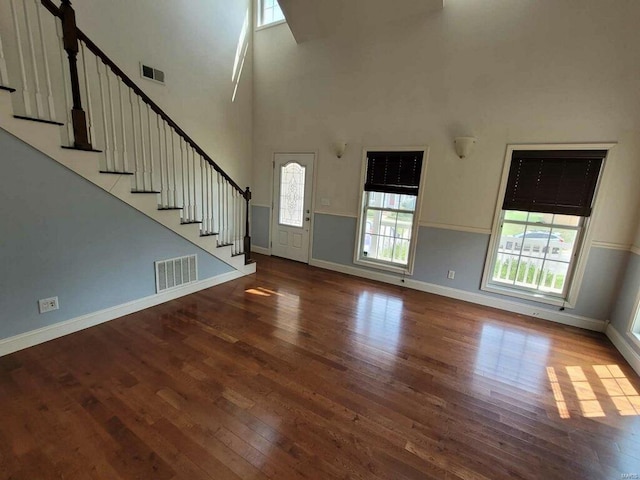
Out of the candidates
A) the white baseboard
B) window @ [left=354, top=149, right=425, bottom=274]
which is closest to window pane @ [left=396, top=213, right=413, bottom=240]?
window @ [left=354, top=149, right=425, bottom=274]

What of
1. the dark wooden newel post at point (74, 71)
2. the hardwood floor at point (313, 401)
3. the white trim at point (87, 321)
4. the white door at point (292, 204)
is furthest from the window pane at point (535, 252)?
the dark wooden newel post at point (74, 71)

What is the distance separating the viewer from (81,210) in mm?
2643

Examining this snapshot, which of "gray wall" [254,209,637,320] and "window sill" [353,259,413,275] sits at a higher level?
"gray wall" [254,209,637,320]

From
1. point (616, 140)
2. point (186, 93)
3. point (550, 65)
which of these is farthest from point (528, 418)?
point (186, 93)

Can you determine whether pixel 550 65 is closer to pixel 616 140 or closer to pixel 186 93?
pixel 616 140

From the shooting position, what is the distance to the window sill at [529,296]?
3.51 m

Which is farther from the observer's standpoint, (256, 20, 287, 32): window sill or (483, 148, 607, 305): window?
(256, 20, 287, 32): window sill

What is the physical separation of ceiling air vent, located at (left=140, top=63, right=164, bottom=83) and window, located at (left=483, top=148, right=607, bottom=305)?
193 inches

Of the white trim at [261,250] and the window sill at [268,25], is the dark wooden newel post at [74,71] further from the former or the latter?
the white trim at [261,250]

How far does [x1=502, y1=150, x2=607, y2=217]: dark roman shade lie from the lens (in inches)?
126

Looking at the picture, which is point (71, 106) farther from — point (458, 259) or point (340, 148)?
point (458, 259)

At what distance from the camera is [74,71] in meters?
2.58

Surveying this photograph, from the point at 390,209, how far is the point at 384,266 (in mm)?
925

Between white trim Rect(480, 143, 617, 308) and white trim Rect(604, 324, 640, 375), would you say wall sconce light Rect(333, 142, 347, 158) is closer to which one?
white trim Rect(480, 143, 617, 308)
